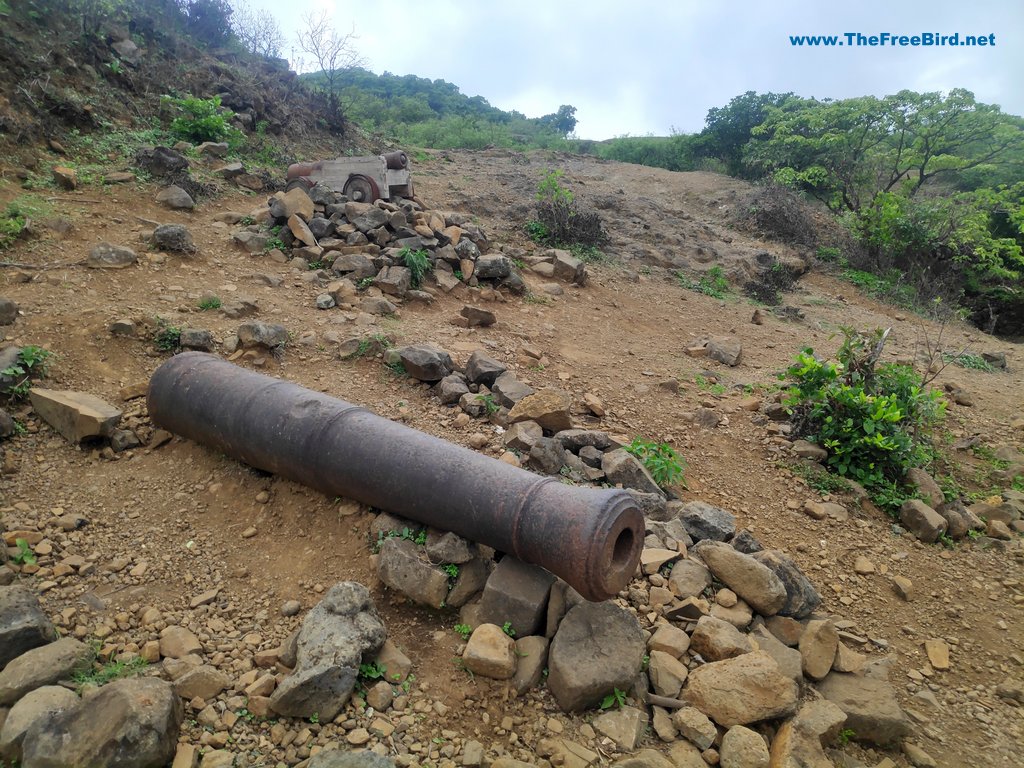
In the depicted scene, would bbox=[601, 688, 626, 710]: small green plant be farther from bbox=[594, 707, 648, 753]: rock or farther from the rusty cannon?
A: the rusty cannon

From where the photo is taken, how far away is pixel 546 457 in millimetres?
3922

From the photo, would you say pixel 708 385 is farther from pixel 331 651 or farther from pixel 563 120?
pixel 563 120

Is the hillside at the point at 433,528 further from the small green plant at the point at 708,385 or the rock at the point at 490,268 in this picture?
the rock at the point at 490,268

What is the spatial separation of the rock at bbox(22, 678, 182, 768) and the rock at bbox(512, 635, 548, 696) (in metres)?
1.36

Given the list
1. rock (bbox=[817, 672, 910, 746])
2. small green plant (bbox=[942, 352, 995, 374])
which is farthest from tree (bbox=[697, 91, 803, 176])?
rock (bbox=[817, 672, 910, 746])

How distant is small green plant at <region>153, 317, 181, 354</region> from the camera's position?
191 inches

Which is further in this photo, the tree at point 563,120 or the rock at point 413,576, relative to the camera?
the tree at point 563,120

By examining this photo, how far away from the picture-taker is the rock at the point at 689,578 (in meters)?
3.16

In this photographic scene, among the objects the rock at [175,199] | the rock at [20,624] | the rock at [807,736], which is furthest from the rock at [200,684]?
the rock at [175,199]

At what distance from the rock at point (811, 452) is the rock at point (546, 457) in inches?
84.8

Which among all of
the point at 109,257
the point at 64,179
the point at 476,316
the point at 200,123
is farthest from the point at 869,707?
the point at 200,123

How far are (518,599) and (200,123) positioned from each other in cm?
1070

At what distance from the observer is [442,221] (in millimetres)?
9000

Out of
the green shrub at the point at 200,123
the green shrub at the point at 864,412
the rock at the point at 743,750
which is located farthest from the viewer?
the green shrub at the point at 200,123
